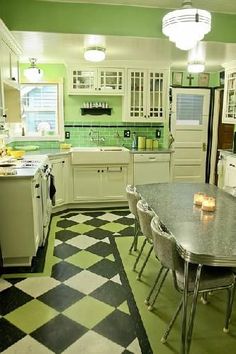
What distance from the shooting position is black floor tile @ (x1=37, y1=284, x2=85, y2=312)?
2410 millimetres

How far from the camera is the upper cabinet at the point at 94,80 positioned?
195 inches

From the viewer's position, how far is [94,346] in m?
1.97

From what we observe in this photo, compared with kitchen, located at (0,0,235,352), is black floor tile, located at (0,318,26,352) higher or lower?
lower

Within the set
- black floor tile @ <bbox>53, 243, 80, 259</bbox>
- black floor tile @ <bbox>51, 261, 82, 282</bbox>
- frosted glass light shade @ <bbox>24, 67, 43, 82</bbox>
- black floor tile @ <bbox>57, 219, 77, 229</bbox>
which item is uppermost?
frosted glass light shade @ <bbox>24, 67, 43, 82</bbox>

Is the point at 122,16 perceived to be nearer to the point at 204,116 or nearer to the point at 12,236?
the point at 12,236

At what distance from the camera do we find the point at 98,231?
13.0ft

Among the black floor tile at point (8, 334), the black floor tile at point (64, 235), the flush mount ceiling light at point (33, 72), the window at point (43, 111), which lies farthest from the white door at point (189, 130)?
the black floor tile at point (8, 334)

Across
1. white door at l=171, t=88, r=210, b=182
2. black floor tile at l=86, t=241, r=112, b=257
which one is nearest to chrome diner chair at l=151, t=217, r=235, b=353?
black floor tile at l=86, t=241, r=112, b=257

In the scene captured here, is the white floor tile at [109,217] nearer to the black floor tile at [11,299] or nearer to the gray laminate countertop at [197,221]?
the gray laminate countertop at [197,221]

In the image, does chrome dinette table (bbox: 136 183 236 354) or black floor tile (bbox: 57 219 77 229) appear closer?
chrome dinette table (bbox: 136 183 236 354)

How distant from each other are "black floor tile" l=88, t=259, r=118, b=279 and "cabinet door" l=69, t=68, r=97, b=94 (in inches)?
114

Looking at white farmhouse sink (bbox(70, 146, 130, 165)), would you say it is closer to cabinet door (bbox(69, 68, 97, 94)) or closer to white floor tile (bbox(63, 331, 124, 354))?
cabinet door (bbox(69, 68, 97, 94))

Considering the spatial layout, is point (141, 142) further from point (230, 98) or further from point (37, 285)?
point (37, 285)

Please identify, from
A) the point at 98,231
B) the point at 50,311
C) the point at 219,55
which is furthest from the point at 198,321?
the point at 219,55
